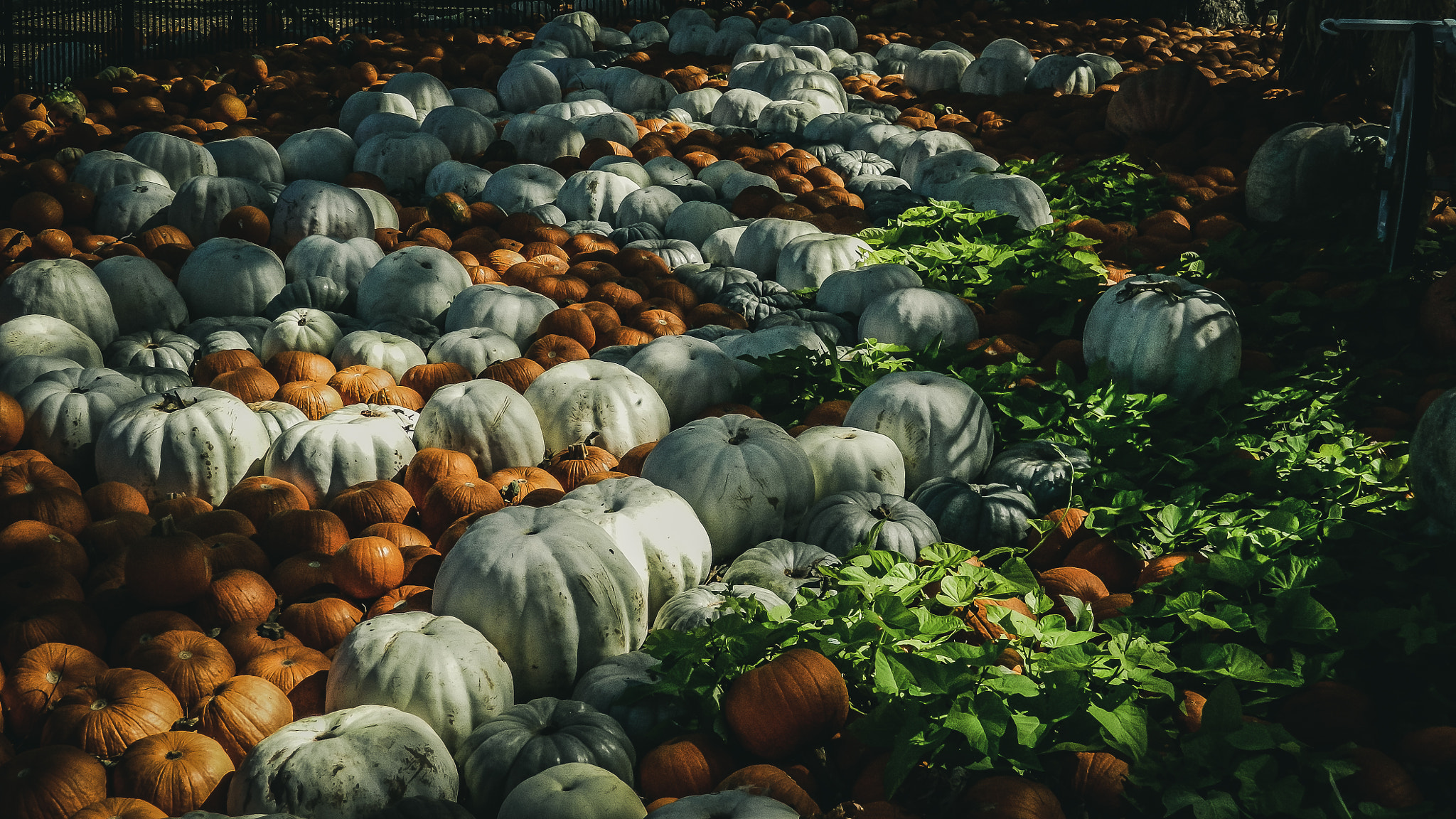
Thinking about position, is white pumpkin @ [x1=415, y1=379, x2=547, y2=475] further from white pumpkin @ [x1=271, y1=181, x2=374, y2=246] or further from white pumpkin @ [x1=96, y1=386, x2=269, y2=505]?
white pumpkin @ [x1=271, y1=181, x2=374, y2=246]

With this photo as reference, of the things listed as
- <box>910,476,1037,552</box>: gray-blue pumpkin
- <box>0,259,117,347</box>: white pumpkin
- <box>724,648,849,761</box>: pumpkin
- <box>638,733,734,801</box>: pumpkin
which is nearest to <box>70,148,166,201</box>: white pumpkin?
<box>0,259,117,347</box>: white pumpkin

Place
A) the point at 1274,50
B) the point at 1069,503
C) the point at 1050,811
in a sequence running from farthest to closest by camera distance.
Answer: the point at 1274,50
the point at 1069,503
the point at 1050,811

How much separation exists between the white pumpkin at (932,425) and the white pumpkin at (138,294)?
384 cm

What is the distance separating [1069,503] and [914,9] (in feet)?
37.4

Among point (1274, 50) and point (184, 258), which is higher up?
point (1274, 50)

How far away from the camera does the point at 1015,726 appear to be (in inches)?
105

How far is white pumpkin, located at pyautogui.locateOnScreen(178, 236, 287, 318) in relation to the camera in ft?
19.7

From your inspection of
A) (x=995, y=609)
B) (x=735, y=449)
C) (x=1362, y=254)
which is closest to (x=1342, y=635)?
(x=995, y=609)

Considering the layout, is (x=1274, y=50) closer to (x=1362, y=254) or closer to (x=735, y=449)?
(x=1362, y=254)

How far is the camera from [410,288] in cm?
601

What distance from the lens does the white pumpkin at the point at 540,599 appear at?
3.33 m

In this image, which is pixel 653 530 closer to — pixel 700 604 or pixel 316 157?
pixel 700 604

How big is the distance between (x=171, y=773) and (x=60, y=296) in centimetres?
369

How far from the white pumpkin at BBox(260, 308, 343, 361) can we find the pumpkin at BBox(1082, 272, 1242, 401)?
12.7 feet
